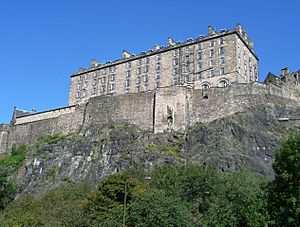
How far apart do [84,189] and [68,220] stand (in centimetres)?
967

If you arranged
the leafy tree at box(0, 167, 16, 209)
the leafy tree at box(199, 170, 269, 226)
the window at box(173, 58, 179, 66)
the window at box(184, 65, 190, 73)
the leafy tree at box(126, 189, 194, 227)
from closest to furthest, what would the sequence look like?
the leafy tree at box(199, 170, 269, 226), the leafy tree at box(126, 189, 194, 227), the leafy tree at box(0, 167, 16, 209), the window at box(184, 65, 190, 73), the window at box(173, 58, 179, 66)

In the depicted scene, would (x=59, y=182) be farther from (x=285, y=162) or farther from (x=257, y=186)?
(x=285, y=162)

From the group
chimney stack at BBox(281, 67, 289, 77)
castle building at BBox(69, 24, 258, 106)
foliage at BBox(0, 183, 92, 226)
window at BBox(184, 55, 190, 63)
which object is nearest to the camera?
foliage at BBox(0, 183, 92, 226)

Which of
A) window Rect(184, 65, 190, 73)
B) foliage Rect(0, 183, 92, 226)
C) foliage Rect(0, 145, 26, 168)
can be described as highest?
window Rect(184, 65, 190, 73)

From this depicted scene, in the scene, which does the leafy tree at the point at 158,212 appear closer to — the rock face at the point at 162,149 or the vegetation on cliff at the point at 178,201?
the vegetation on cliff at the point at 178,201

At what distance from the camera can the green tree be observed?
111 ft

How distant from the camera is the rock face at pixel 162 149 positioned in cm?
5862

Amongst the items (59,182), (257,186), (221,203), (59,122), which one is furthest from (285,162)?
(59,122)

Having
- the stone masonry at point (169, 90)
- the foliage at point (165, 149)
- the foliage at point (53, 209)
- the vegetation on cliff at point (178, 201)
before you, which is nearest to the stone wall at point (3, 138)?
the stone masonry at point (169, 90)

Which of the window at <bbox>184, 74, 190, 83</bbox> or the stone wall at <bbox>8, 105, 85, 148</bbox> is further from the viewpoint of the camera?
the stone wall at <bbox>8, 105, 85, 148</bbox>

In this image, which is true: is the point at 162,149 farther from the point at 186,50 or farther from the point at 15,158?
the point at 15,158

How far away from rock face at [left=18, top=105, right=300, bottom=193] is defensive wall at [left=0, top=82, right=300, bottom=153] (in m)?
1.36

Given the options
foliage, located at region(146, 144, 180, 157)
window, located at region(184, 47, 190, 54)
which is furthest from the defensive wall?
window, located at region(184, 47, 190, 54)

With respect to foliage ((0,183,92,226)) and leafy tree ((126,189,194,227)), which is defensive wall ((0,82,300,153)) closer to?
foliage ((0,183,92,226))
